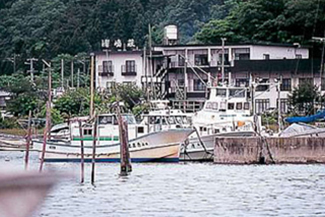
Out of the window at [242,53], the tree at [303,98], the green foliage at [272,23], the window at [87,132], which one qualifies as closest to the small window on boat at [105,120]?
the window at [87,132]

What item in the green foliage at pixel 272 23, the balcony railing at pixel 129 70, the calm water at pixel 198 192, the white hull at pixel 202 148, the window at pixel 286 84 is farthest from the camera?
the green foliage at pixel 272 23

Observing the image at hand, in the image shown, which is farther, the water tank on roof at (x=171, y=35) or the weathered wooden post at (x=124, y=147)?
the water tank on roof at (x=171, y=35)

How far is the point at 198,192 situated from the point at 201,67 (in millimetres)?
52261

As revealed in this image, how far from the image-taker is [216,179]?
44.4 metres

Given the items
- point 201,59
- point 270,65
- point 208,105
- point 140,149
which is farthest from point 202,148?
point 201,59

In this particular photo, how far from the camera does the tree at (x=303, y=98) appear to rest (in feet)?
267

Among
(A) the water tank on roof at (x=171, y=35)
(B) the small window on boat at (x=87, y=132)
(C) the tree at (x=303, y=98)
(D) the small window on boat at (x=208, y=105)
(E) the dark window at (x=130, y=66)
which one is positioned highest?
(A) the water tank on roof at (x=171, y=35)

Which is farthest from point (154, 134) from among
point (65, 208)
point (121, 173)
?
point (65, 208)

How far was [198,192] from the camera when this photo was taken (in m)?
38.0

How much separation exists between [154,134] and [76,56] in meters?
77.5

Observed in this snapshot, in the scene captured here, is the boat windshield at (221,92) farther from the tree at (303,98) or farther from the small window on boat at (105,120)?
the tree at (303,98)

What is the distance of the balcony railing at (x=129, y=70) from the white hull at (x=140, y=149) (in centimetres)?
3707

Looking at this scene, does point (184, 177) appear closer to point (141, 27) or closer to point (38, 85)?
point (38, 85)

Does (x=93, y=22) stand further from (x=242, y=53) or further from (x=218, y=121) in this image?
(x=218, y=121)
